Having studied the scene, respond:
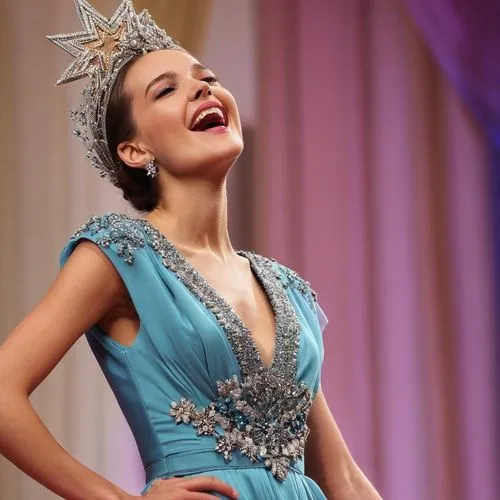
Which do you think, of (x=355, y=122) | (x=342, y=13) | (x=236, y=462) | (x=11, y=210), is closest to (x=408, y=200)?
(x=355, y=122)

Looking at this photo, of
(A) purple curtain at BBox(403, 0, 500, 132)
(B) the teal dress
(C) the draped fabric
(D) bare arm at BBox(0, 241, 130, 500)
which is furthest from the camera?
(A) purple curtain at BBox(403, 0, 500, 132)

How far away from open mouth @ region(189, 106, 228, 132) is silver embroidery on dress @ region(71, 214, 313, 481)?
181 millimetres

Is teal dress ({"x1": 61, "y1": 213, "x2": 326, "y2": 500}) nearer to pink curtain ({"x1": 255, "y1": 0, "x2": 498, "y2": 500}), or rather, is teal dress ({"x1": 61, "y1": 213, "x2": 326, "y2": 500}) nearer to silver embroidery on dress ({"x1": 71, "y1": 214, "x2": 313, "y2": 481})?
silver embroidery on dress ({"x1": 71, "y1": 214, "x2": 313, "y2": 481})

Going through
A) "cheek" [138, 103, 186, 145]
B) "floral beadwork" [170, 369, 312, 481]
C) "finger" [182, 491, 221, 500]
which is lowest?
"finger" [182, 491, 221, 500]

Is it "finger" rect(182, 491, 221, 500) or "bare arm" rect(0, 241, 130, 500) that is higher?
"bare arm" rect(0, 241, 130, 500)

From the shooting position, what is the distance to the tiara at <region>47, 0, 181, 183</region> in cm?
177

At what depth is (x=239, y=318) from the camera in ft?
5.06

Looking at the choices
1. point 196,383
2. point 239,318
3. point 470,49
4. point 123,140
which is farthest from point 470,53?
point 196,383

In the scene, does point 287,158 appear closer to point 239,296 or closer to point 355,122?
point 355,122

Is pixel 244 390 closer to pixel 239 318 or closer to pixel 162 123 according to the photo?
pixel 239 318

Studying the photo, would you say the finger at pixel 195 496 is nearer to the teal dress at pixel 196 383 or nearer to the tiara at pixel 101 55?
the teal dress at pixel 196 383

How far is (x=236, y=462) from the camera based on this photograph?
1479 mm

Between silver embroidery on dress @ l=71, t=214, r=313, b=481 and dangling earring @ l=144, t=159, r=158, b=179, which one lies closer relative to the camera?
silver embroidery on dress @ l=71, t=214, r=313, b=481

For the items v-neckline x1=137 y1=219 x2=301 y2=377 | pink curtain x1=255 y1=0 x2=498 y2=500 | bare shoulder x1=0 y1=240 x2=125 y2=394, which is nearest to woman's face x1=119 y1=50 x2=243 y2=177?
v-neckline x1=137 y1=219 x2=301 y2=377
